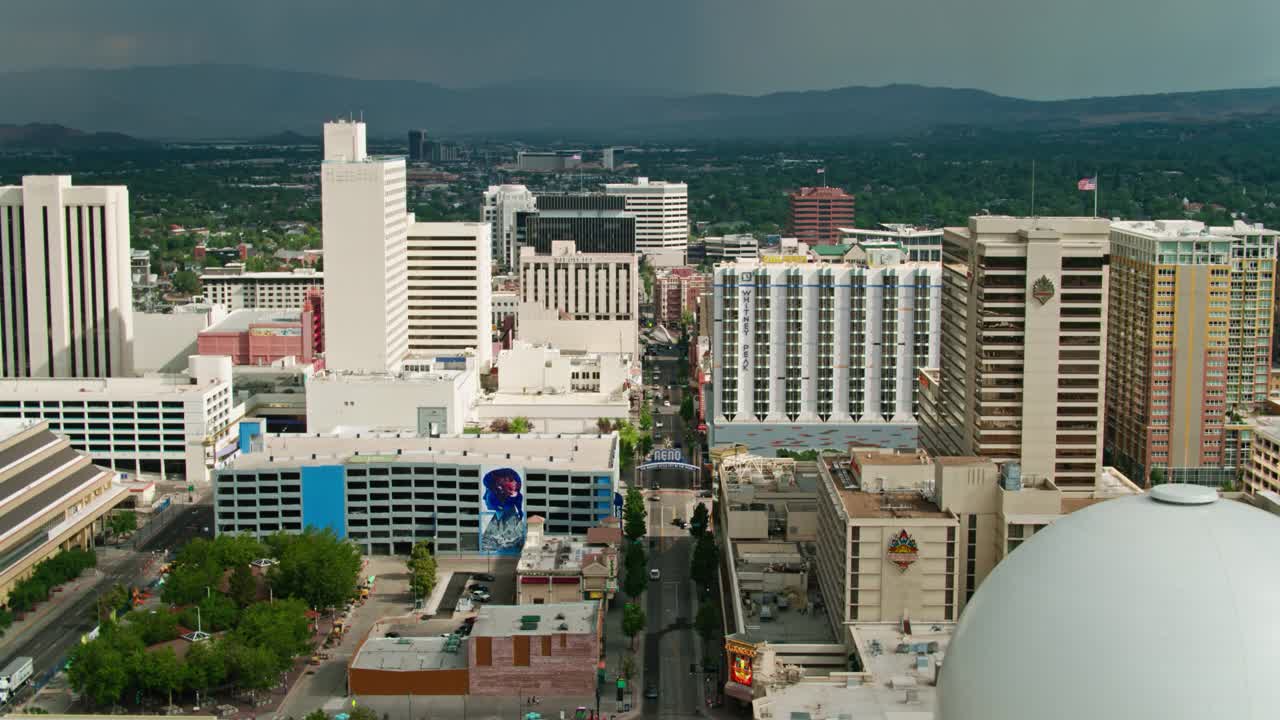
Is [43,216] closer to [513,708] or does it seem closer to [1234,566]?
[513,708]

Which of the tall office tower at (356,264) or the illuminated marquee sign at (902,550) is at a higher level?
the tall office tower at (356,264)

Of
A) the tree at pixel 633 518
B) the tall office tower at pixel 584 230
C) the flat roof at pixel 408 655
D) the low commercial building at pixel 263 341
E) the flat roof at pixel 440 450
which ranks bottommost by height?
the flat roof at pixel 408 655

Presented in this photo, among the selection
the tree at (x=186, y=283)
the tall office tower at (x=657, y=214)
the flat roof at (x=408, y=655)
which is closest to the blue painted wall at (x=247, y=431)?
the flat roof at (x=408, y=655)

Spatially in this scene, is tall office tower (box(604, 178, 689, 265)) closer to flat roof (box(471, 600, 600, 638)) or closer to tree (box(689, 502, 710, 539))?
tree (box(689, 502, 710, 539))

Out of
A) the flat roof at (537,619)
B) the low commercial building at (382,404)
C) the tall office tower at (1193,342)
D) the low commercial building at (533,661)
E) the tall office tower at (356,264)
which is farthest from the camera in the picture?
the tall office tower at (356,264)

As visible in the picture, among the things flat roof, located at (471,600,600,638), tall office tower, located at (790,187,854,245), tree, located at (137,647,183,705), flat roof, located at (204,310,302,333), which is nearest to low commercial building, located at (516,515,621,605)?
flat roof, located at (471,600,600,638)

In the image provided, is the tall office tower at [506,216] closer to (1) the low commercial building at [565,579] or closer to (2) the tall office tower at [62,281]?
(2) the tall office tower at [62,281]
